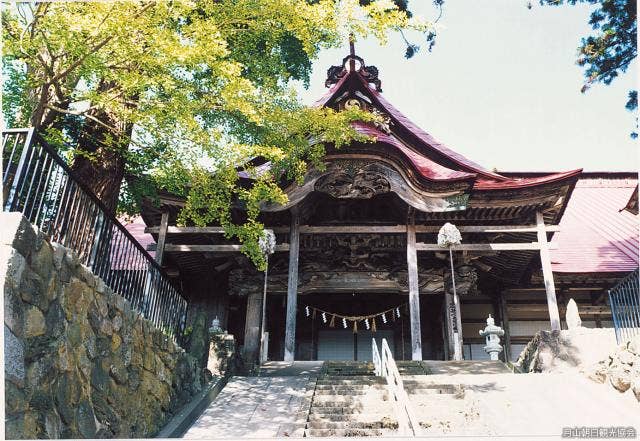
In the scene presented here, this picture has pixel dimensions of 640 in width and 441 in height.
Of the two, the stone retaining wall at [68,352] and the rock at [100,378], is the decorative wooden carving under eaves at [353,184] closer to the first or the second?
the stone retaining wall at [68,352]

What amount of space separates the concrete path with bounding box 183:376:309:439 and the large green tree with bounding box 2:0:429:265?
6.49ft

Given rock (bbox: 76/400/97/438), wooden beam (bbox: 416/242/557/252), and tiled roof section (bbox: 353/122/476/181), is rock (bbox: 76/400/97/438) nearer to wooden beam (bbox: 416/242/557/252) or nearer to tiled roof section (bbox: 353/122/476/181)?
tiled roof section (bbox: 353/122/476/181)

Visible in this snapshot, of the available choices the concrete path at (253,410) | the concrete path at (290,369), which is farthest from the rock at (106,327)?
the concrete path at (290,369)

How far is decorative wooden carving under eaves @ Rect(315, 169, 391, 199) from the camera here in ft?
35.0

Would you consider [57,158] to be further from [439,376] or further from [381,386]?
[439,376]

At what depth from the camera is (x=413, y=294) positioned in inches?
401

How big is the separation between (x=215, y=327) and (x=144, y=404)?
382 centimetres

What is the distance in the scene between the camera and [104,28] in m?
4.98

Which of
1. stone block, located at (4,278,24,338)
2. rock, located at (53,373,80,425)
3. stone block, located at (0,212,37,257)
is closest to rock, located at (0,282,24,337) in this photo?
stone block, located at (4,278,24,338)

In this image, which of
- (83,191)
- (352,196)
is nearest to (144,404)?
(83,191)

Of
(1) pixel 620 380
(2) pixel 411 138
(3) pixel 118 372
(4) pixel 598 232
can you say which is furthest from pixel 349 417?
(4) pixel 598 232

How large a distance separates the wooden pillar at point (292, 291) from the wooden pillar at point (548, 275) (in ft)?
15.5

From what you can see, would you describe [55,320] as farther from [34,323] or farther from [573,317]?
[573,317]

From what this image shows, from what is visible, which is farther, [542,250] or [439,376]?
[542,250]
